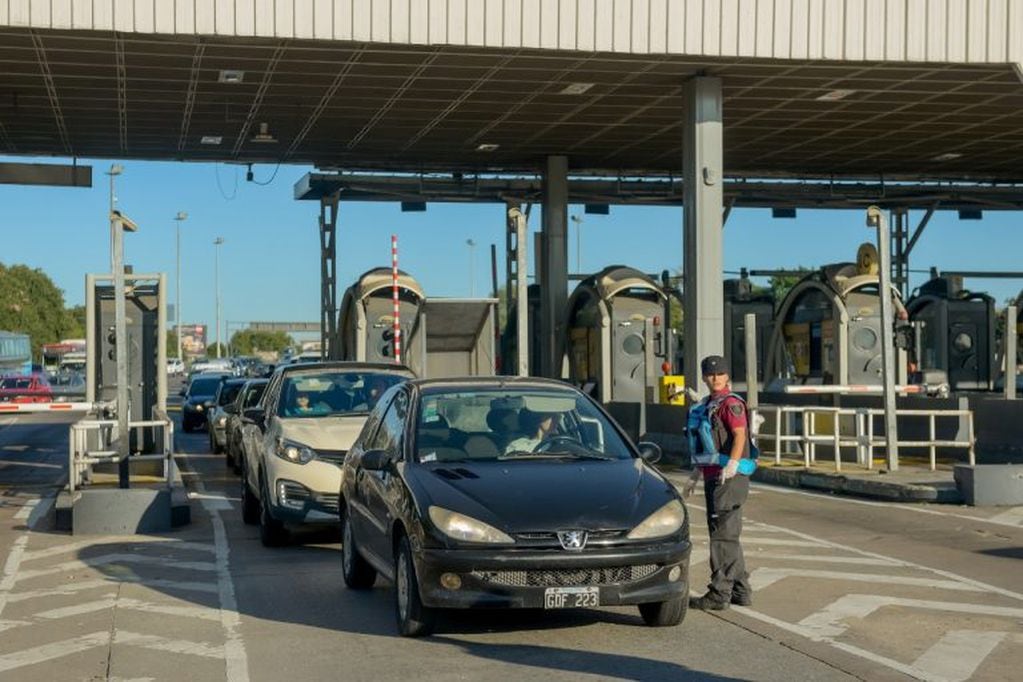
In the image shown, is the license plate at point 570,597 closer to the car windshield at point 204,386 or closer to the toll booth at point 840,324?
the toll booth at point 840,324

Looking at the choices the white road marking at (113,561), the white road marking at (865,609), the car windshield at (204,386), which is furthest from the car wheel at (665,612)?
the car windshield at (204,386)

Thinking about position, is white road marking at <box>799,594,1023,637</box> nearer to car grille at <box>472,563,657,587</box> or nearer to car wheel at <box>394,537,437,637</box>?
car grille at <box>472,563,657,587</box>

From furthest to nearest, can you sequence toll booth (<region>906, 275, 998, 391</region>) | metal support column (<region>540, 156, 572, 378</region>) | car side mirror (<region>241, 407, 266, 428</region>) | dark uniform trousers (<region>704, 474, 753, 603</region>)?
toll booth (<region>906, 275, 998, 391</region>) < metal support column (<region>540, 156, 572, 378</region>) < car side mirror (<region>241, 407, 266, 428</region>) < dark uniform trousers (<region>704, 474, 753, 603</region>)

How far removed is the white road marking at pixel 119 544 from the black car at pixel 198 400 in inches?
1007

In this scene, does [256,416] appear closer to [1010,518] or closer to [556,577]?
[556,577]

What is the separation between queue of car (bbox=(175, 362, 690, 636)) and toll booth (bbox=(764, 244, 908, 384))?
22.8 m

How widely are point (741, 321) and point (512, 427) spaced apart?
31489 millimetres

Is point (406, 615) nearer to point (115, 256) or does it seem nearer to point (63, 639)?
point (63, 639)

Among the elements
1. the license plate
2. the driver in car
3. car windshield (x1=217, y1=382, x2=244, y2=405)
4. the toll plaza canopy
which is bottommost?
the license plate

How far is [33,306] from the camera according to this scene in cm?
14275

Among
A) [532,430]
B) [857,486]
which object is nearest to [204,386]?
[857,486]

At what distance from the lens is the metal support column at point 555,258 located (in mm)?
35656

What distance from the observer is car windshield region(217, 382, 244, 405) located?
30.9 meters

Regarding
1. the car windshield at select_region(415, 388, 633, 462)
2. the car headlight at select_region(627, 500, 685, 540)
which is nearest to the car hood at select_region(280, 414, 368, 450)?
the car windshield at select_region(415, 388, 633, 462)
